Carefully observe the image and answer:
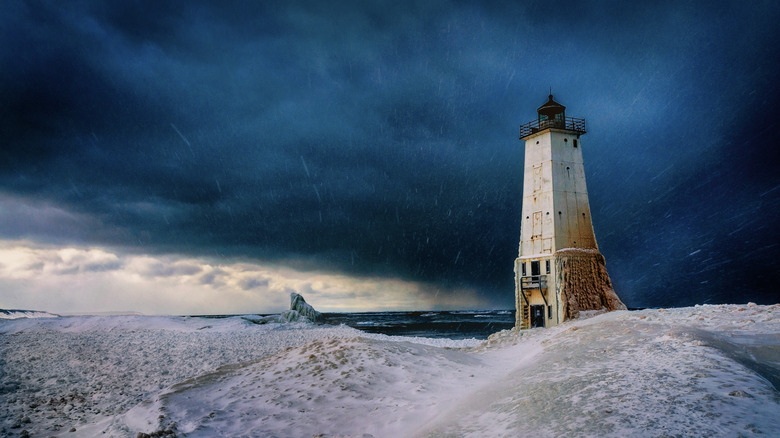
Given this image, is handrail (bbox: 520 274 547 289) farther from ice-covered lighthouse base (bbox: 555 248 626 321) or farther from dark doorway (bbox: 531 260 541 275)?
ice-covered lighthouse base (bbox: 555 248 626 321)

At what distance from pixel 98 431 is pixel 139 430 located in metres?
1.75

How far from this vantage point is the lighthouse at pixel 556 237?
25.3 m

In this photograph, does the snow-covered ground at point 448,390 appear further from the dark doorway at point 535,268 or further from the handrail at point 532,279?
the dark doorway at point 535,268

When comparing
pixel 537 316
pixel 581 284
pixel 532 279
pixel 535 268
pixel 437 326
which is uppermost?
pixel 535 268

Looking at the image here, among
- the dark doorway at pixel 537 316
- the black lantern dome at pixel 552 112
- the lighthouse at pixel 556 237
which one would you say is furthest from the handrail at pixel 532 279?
the black lantern dome at pixel 552 112

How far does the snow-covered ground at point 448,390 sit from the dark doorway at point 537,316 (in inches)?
354

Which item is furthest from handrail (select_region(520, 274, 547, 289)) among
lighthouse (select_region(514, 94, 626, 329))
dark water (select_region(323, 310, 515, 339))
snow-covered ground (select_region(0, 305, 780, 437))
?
dark water (select_region(323, 310, 515, 339))

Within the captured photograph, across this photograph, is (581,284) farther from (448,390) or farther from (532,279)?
(448,390)

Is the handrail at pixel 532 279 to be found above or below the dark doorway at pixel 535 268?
below

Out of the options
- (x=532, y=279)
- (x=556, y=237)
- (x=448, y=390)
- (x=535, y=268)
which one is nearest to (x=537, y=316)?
(x=532, y=279)

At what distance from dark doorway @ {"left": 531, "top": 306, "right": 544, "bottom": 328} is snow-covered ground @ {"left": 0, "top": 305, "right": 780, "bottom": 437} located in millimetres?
8987

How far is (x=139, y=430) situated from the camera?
28.3ft

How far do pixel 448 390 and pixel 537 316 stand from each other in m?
17.9

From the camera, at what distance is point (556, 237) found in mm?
26141
